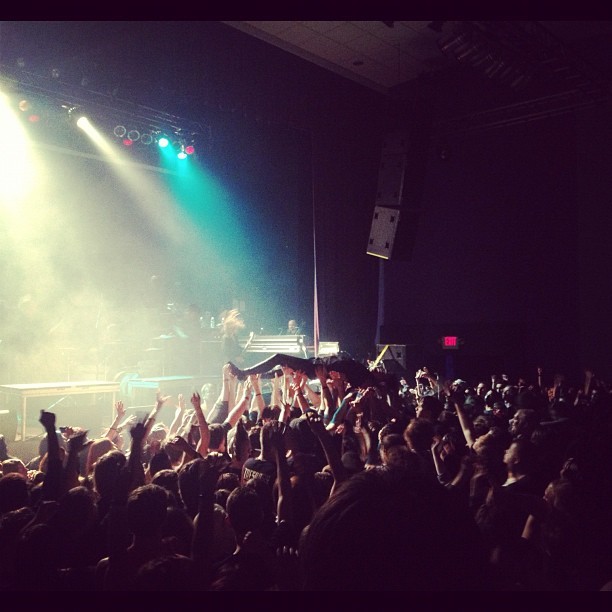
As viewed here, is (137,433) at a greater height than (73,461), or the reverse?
(137,433)

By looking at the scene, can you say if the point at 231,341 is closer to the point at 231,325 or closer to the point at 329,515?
the point at 231,325

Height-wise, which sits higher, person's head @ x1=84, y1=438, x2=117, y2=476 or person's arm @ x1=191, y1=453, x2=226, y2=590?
person's arm @ x1=191, y1=453, x2=226, y2=590

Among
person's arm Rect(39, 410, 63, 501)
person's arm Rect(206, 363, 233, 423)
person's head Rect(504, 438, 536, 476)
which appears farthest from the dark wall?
person's arm Rect(39, 410, 63, 501)

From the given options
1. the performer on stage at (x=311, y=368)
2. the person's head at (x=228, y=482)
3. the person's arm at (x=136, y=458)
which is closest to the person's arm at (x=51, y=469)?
the person's arm at (x=136, y=458)

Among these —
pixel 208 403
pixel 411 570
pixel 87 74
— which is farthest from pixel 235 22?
pixel 411 570

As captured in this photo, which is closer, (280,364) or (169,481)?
(169,481)

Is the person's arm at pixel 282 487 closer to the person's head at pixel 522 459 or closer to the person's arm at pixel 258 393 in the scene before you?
the person's head at pixel 522 459

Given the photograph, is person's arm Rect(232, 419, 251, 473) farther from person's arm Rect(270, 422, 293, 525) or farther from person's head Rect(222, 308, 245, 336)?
person's head Rect(222, 308, 245, 336)

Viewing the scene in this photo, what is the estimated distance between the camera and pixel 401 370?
31.9 feet

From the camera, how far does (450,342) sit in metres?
10.3

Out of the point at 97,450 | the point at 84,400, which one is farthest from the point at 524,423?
the point at 84,400

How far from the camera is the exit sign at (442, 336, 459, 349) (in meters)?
10.2

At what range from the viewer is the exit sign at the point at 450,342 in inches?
403

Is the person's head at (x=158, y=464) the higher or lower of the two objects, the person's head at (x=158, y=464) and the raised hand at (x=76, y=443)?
the lower
